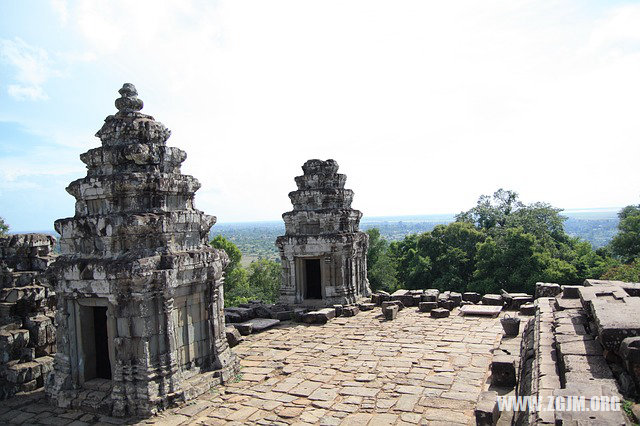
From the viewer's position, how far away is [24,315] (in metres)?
9.12

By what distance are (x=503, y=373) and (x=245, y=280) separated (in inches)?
1096

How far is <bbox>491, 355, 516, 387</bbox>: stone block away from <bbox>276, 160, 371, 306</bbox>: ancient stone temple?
7051 mm

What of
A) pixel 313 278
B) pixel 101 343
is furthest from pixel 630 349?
pixel 313 278

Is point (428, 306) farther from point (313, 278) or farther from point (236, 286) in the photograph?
point (236, 286)

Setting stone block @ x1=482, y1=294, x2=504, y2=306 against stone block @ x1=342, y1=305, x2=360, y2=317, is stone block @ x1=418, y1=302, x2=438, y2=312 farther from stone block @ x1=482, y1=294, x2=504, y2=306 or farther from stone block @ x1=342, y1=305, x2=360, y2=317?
stone block @ x1=342, y1=305, x2=360, y2=317

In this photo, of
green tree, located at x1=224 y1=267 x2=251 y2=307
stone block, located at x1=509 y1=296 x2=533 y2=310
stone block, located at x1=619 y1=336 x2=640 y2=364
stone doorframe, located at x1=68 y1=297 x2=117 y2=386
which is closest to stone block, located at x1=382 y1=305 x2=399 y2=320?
stone block, located at x1=509 y1=296 x2=533 y2=310

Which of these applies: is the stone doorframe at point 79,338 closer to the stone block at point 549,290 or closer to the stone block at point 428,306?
the stone block at point 428,306

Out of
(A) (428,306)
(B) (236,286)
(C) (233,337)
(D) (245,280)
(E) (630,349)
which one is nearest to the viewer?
(E) (630,349)

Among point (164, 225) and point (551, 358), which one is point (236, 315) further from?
point (551, 358)

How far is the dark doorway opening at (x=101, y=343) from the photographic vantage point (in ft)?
26.7

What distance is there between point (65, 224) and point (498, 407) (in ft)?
24.2

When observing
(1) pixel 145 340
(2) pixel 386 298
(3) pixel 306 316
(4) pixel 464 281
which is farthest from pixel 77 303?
(4) pixel 464 281

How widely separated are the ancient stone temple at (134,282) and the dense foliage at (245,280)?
2066cm

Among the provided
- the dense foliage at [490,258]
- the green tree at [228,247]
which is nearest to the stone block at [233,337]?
the dense foliage at [490,258]
